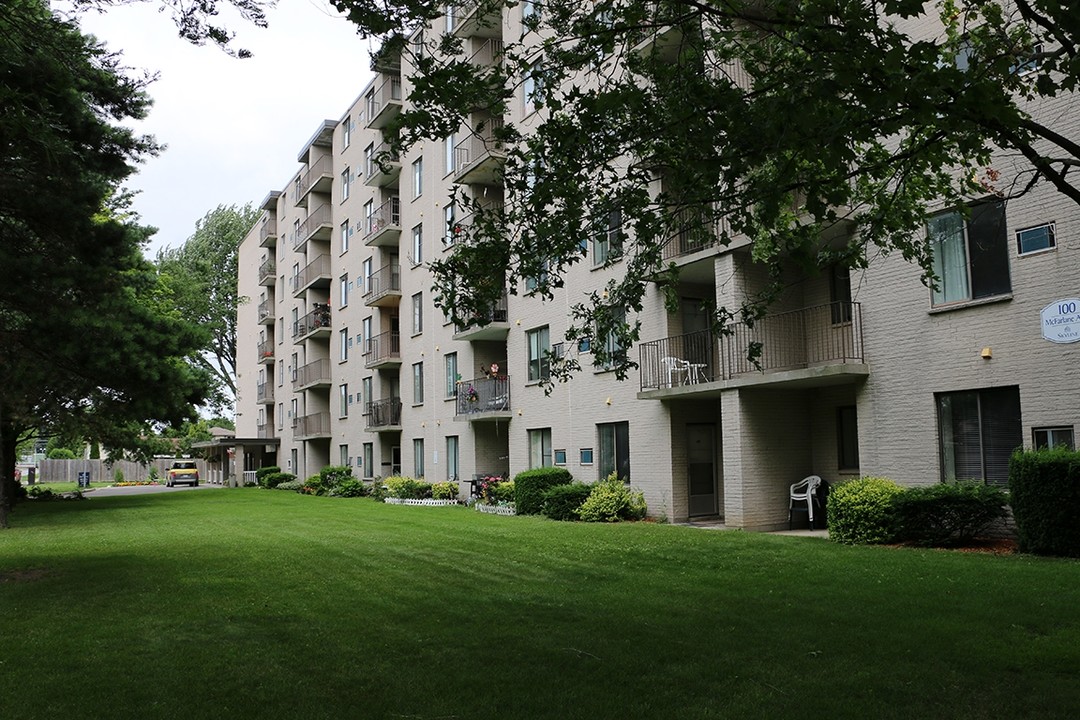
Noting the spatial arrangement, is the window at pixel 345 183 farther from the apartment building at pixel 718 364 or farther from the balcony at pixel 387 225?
the balcony at pixel 387 225

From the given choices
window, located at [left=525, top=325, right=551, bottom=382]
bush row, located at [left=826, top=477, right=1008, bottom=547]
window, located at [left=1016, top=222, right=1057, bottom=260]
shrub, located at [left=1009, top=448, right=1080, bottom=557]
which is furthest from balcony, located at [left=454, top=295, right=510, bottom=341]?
shrub, located at [left=1009, top=448, right=1080, bottom=557]

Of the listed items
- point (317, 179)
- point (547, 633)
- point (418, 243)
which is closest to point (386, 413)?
point (418, 243)

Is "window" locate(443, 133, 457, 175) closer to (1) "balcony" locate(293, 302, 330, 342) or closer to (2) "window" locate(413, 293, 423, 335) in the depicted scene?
(2) "window" locate(413, 293, 423, 335)

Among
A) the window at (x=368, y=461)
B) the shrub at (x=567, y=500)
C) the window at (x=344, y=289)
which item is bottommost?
the shrub at (x=567, y=500)

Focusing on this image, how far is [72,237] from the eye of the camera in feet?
39.8

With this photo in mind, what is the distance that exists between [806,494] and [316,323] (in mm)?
34832

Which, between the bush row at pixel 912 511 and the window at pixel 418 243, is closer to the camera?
the bush row at pixel 912 511

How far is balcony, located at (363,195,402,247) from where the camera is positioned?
37594 millimetres

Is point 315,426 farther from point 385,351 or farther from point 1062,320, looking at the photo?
point 1062,320

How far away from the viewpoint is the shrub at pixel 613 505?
21359 mm

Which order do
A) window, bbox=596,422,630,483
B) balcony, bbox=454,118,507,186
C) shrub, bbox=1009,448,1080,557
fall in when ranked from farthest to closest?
balcony, bbox=454,118,507,186 → window, bbox=596,422,630,483 → shrub, bbox=1009,448,1080,557

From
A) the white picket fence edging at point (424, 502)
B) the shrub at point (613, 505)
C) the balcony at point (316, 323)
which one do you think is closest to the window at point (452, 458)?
the white picket fence edging at point (424, 502)

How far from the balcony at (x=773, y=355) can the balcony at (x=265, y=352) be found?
44.5 metres

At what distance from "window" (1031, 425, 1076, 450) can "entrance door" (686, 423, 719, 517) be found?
893 centimetres
